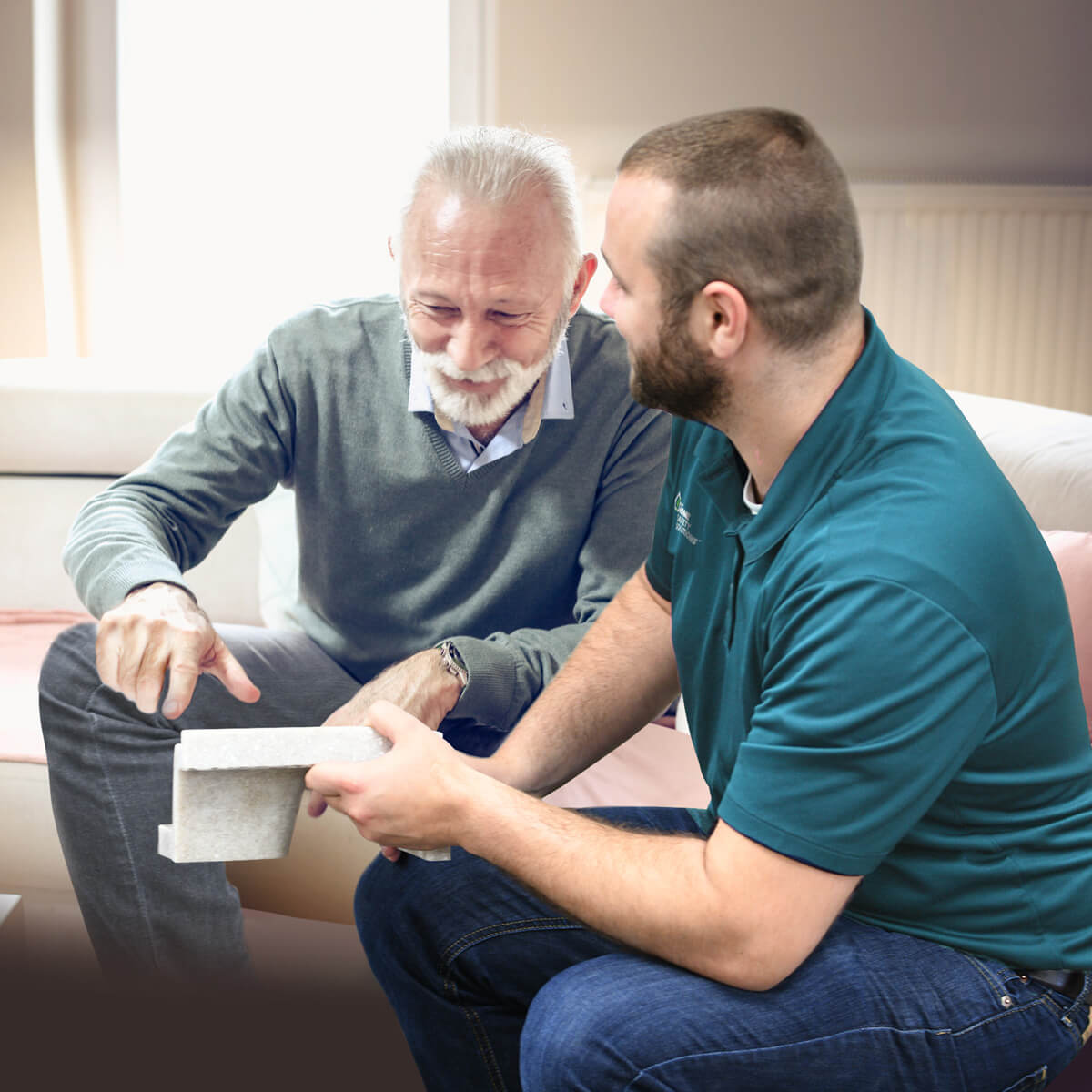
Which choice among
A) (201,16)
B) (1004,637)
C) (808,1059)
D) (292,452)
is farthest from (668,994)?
(201,16)

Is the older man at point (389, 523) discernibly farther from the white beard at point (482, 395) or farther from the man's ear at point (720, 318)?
the man's ear at point (720, 318)

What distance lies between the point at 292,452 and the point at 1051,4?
2.91 metres

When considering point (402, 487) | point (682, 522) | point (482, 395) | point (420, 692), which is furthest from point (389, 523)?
point (682, 522)

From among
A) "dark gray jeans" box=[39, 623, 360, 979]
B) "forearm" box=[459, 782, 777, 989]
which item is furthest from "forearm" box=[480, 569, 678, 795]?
"dark gray jeans" box=[39, 623, 360, 979]

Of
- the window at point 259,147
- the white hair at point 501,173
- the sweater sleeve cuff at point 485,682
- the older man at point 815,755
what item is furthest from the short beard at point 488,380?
the window at point 259,147

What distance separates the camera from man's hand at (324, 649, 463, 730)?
132 centimetres

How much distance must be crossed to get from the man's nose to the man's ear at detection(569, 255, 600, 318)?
14 centimetres

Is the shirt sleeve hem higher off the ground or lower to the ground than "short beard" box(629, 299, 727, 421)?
lower

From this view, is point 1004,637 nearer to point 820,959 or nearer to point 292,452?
point 820,959

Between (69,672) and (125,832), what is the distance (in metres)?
0.19

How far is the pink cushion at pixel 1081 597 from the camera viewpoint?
1.17m

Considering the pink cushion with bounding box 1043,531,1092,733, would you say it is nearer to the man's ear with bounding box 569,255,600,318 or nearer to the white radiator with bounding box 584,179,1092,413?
the man's ear with bounding box 569,255,600,318

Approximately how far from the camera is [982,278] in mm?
3432

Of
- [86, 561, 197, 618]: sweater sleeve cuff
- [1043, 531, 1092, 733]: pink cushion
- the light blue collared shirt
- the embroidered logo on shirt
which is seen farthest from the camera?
the light blue collared shirt
